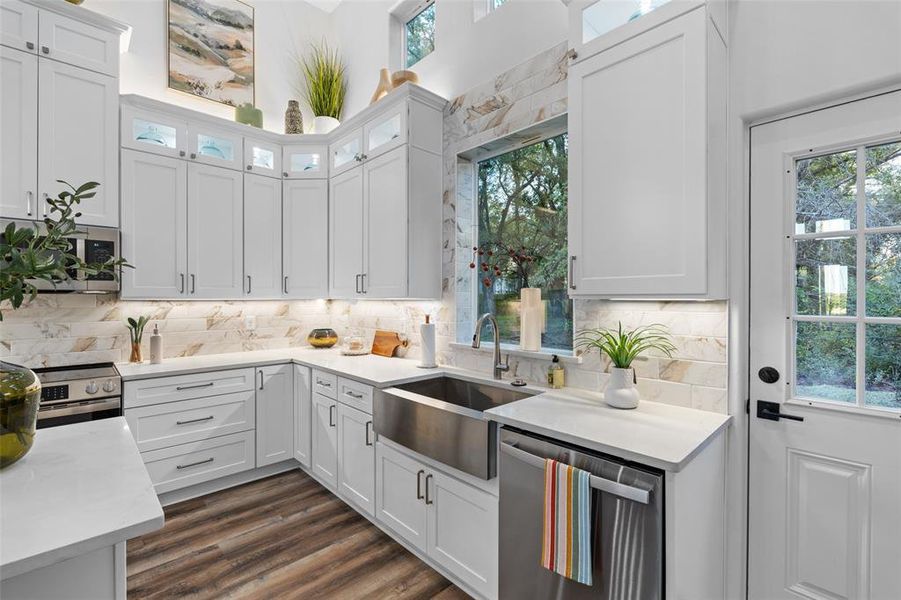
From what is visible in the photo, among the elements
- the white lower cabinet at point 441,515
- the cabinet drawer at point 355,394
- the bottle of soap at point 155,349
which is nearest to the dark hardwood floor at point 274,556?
the white lower cabinet at point 441,515

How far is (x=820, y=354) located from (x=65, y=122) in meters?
4.17

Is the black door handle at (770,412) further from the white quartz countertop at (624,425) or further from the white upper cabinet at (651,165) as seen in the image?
the white upper cabinet at (651,165)

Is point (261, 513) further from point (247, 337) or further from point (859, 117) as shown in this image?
point (859, 117)

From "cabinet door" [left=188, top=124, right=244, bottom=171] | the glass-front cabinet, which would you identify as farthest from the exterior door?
the glass-front cabinet

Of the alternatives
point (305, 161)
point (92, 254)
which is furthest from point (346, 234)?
point (92, 254)

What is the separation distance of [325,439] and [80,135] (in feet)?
8.30

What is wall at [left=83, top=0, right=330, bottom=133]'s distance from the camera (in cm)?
335

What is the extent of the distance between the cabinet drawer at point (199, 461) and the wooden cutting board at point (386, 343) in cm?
111

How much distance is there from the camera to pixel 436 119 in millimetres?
3064

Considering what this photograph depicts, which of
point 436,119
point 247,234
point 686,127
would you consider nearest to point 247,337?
point 247,234

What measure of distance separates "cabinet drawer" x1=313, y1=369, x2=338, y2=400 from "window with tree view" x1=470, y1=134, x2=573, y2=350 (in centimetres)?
108

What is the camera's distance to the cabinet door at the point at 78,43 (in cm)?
264

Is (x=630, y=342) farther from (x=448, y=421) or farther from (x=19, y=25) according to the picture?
(x=19, y=25)

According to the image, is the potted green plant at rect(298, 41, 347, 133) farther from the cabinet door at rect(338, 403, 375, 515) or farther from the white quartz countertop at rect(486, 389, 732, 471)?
the white quartz countertop at rect(486, 389, 732, 471)
